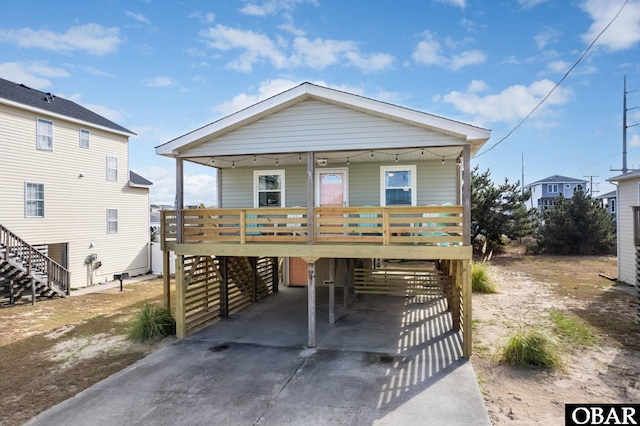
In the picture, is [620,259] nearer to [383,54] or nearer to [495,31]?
[495,31]

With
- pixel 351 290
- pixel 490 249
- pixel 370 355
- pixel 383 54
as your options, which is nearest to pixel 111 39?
pixel 383 54

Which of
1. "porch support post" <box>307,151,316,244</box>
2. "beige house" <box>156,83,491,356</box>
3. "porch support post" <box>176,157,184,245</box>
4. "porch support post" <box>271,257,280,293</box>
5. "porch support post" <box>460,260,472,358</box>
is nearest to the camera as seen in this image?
"porch support post" <box>460,260,472,358</box>

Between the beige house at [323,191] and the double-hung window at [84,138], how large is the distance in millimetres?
9466

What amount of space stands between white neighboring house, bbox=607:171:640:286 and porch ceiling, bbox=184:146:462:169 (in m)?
10.6

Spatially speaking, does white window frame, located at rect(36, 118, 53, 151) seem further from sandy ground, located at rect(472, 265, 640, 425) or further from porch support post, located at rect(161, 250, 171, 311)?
sandy ground, located at rect(472, 265, 640, 425)

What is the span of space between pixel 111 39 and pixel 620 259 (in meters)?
24.7

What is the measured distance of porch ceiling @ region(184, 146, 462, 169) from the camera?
31.1 ft

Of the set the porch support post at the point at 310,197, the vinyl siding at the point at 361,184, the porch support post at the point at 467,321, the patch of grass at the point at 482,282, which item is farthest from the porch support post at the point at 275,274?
the porch support post at the point at 467,321

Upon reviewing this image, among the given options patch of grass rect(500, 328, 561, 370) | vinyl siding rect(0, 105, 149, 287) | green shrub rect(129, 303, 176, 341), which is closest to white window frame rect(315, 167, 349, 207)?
green shrub rect(129, 303, 176, 341)

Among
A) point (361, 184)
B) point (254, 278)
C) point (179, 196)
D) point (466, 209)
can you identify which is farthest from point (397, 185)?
point (254, 278)

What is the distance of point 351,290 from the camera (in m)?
14.8

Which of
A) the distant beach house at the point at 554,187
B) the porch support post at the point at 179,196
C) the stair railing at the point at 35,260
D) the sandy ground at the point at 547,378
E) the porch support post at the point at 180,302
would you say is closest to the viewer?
the sandy ground at the point at 547,378

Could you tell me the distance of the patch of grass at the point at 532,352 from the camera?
6.94 metres

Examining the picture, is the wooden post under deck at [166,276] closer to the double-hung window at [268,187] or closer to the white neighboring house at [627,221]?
the double-hung window at [268,187]
